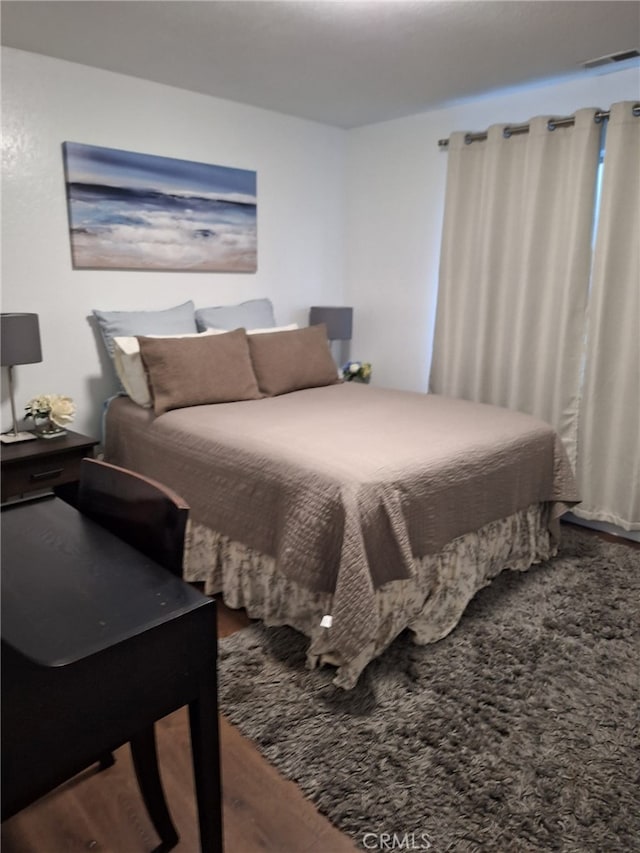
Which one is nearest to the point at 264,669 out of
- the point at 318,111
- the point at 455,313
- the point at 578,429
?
the point at 578,429

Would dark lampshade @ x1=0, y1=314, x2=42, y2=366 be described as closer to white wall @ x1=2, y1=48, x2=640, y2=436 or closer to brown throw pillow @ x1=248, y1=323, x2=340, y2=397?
white wall @ x1=2, y1=48, x2=640, y2=436

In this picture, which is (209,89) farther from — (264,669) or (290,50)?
(264,669)

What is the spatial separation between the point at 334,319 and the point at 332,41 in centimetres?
170

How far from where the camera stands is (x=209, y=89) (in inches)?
129

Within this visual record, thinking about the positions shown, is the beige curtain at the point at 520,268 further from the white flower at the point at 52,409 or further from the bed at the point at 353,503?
the white flower at the point at 52,409

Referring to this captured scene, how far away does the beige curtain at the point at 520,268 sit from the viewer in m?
3.06

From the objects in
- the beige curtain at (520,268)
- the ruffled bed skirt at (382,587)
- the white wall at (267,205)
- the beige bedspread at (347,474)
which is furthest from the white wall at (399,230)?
the ruffled bed skirt at (382,587)

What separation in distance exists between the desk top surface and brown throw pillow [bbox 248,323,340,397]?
1.90m

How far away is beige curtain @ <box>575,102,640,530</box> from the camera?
2846 mm

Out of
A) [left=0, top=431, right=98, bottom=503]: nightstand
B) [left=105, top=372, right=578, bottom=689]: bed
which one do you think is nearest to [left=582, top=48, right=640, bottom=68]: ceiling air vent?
[left=105, top=372, right=578, bottom=689]: bed

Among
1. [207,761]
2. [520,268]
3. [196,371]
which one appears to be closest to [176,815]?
[207,761]

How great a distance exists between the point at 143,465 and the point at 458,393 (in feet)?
6.37

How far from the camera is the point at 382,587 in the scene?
2014 mm

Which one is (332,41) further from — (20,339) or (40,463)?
(40,463)
